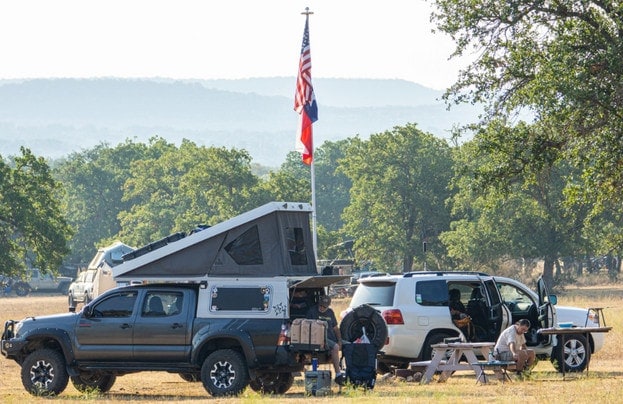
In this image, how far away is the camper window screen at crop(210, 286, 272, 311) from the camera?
1988cm

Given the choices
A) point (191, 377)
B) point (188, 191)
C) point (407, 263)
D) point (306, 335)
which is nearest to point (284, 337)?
point (306, 335)

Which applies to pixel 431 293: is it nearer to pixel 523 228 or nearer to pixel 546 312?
pixel 546 312

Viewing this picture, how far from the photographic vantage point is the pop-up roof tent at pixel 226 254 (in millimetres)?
20156

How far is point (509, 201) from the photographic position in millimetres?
61281

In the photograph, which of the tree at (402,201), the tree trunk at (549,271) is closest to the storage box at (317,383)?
the tree trunk at (549,271)

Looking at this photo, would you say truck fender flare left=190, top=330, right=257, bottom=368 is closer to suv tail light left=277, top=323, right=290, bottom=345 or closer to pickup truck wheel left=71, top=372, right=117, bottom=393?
suv tail light left=277, top=323, right=290, bottom=345

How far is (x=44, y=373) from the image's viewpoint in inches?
808

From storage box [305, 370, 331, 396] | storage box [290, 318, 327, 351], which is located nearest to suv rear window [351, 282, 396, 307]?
storage box [305, 370, 331, 396]

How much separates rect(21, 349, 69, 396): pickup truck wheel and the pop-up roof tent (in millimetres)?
1679

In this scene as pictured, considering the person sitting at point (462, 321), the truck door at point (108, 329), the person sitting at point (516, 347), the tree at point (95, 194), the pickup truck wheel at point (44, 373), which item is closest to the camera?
the truck door at point (108, 329)

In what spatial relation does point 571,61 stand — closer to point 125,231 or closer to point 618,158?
point 618,158

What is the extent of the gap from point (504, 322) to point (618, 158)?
363 cm

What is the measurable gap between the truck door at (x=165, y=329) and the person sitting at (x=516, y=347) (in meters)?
5.22

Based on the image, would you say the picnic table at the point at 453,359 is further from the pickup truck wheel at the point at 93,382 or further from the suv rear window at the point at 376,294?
the pickup truck wheel at the point at 93,382
